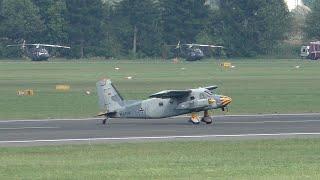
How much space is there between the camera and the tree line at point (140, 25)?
15838 centimetres

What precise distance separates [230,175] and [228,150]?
21.9 ft

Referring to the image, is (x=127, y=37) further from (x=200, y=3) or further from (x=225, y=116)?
(x=225, y=116)

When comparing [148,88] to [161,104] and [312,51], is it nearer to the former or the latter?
[161,104]

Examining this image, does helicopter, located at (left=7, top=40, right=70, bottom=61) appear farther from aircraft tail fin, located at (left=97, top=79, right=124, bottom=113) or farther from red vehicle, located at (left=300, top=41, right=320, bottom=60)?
aircraft tail fin, located at (left=97, top=79, right=124, bottom=113)

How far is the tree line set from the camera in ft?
520

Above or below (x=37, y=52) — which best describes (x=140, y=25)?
above

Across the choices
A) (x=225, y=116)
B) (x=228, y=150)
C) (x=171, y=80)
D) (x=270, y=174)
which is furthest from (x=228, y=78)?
(x=270, y=174)

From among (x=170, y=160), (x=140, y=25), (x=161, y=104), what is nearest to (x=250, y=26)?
(x=140, y=25)

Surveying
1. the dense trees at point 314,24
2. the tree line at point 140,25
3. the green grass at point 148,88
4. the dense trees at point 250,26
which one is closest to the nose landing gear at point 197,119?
the green grass at point 148,88

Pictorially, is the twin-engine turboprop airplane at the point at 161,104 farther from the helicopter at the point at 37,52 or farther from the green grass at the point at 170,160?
the helicopter at the point at 37,52

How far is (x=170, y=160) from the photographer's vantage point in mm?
30750

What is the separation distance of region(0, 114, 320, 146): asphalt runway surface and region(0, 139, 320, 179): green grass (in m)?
2.56

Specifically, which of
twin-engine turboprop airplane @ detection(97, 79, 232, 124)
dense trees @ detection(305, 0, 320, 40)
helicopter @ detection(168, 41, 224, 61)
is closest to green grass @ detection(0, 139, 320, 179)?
twin-engine turboprop airplane @ detection(97, 79, 232, 124)

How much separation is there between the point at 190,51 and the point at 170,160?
387ft
